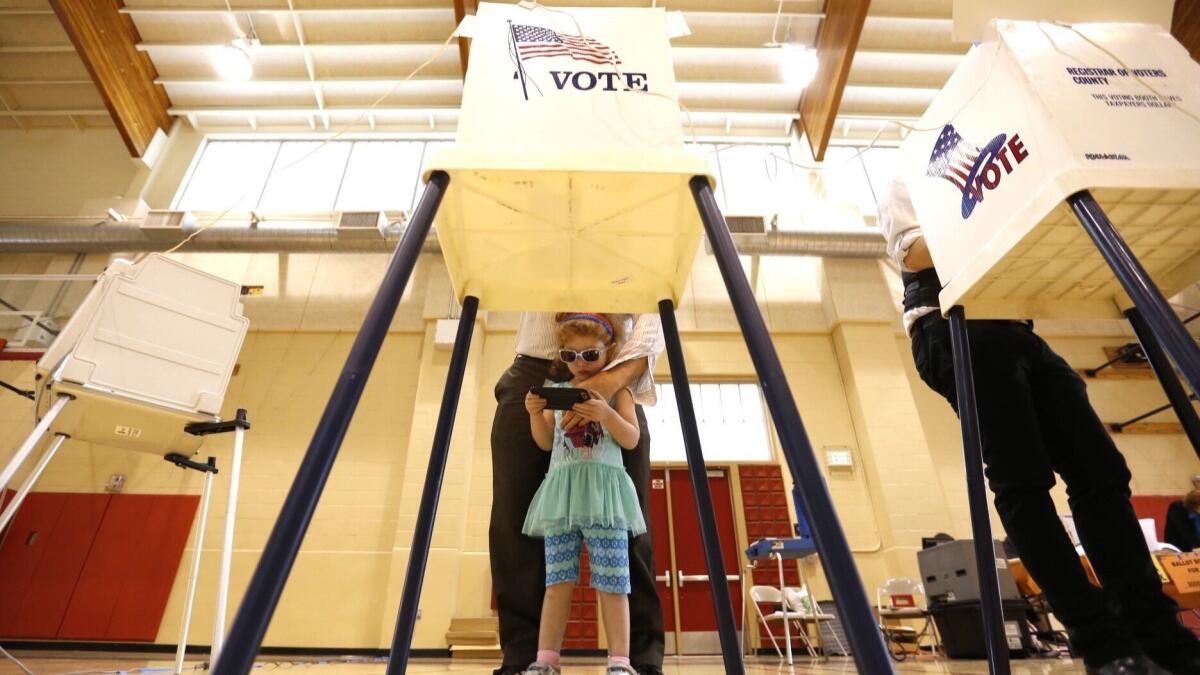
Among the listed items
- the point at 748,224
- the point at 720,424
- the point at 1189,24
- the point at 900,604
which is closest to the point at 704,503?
the point at 900,604

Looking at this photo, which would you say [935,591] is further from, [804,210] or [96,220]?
[96,220]

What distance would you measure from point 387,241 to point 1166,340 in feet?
21.6

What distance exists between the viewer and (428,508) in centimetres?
94

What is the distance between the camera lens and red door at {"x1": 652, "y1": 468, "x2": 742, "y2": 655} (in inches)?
199

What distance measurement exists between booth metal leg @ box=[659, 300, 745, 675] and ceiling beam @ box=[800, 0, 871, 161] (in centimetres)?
615

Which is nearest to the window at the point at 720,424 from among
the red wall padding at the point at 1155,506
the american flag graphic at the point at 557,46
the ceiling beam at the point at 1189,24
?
the red wall padding at the point at 1155,506

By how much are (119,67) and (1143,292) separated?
899cm

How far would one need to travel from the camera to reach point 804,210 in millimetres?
6938

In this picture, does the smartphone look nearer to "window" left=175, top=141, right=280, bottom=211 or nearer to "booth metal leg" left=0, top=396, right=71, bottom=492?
"booth metal leg" left=0, top=396, right=71, bottom=492

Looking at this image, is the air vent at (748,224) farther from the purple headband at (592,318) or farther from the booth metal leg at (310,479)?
the booth metal leg at (310,479)

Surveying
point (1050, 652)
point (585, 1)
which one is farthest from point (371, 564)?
point (585, 1)

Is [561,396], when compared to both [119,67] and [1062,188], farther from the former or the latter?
[119,67]

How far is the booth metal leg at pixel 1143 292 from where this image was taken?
561 mm

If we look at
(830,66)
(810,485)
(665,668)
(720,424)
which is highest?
(830,66)
